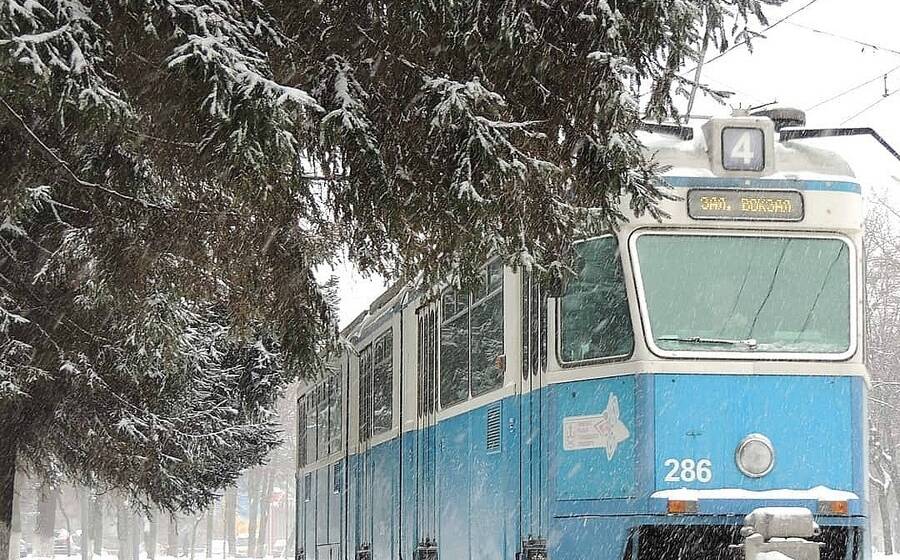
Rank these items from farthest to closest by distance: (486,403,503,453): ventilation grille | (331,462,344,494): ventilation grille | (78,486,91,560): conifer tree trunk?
(78,486,91,560): conifer tree trunk < (331,462,344,494): ventilation grille < (486,403,503,453): ventilation grille

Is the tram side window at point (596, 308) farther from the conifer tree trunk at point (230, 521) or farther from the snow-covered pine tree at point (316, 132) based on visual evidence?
the conifer tree trunk at point (230, 521)

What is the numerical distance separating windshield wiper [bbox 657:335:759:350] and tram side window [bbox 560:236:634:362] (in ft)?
0.89

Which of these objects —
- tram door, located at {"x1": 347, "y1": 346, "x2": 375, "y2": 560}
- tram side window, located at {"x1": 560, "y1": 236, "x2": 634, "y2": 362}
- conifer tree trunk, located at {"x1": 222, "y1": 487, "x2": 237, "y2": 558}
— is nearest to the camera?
tram side window, located at {"x1": 560, "y1": 236, "x2": 634, "y2": 362}

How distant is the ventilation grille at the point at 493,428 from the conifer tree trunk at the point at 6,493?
7738mm

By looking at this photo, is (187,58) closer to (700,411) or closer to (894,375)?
(700,411)

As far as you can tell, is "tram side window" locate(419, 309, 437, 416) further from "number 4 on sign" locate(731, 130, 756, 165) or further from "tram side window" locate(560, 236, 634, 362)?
"number 4 on sign" locate(731, 130, 756, 165)

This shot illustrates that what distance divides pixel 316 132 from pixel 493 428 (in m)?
3.77

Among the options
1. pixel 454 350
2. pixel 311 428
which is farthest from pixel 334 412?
pixel 454 350

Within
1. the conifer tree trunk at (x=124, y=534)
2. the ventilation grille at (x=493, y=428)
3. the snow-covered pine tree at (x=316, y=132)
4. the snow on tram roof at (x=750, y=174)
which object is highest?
the snow on tram roof at (x=750, y=174)

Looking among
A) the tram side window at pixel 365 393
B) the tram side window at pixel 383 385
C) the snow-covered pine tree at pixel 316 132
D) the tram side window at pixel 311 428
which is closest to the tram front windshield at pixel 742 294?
the snow-covered pine tree at pixel 316 132

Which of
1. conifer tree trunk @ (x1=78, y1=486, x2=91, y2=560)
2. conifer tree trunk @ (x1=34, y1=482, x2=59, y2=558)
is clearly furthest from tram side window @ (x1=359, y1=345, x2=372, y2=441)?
conifer tree trunk @ (x1=78, y1=486, x2=91, y2=560)

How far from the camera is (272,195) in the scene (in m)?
6.11

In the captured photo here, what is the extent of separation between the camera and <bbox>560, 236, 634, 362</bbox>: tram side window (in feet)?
28.3

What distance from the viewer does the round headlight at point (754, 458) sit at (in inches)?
331
